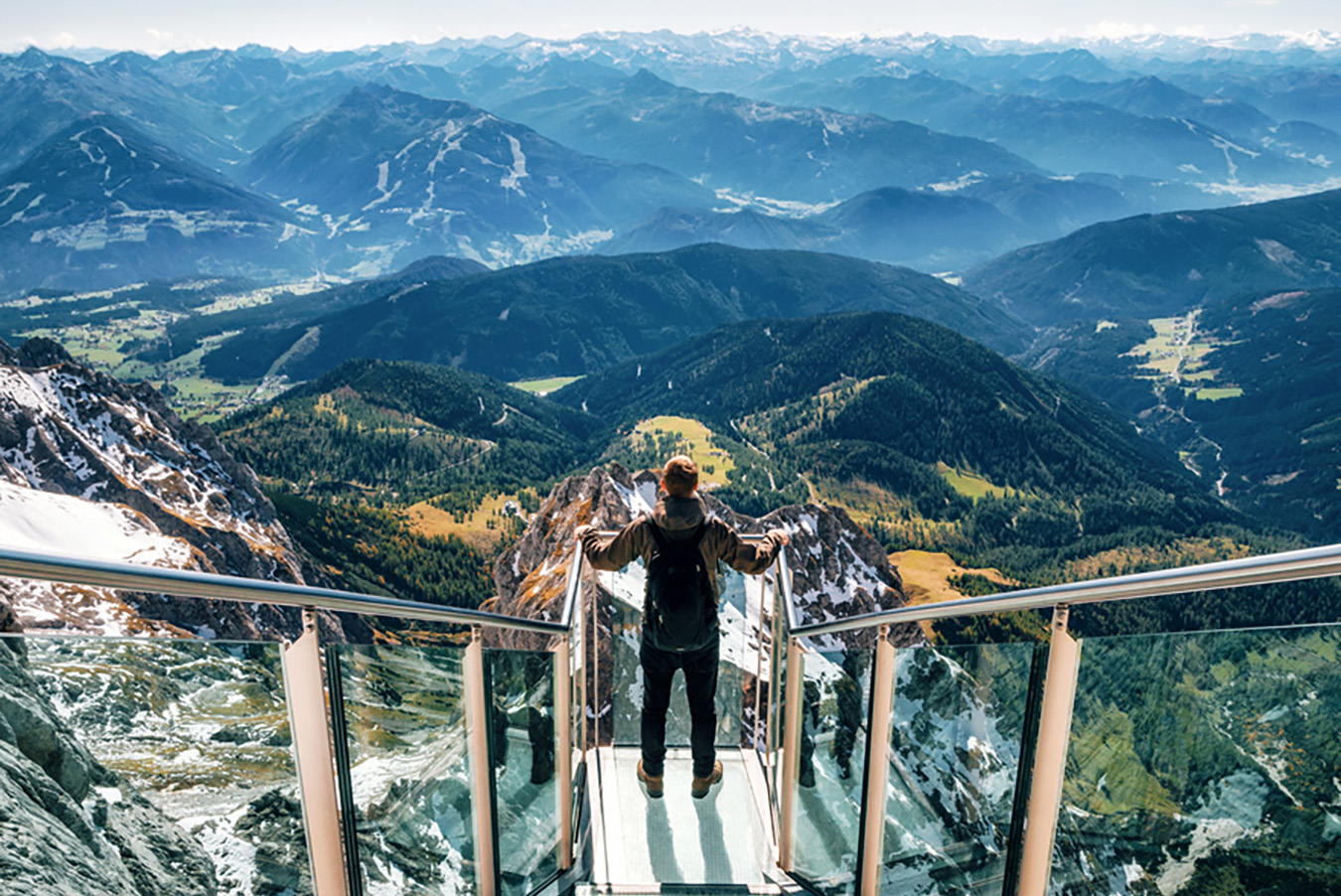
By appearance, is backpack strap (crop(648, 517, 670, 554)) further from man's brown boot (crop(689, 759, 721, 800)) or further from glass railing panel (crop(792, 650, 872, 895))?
man's brown boot (crop(689, 759, 721, 800))

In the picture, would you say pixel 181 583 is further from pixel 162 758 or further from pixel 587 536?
pixel 587 536

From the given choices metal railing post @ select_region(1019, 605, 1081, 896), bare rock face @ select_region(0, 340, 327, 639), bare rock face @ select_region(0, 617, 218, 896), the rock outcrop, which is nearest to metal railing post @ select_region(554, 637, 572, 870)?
metal railing post @ select_region(1019, 605, 1081, 896)

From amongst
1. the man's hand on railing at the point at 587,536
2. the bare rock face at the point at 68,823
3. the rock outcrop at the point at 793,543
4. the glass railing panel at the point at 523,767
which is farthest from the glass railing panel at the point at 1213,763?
the rock outcrop at the point at 793,543

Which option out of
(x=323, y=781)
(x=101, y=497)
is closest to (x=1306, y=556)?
(x=323, y=781)

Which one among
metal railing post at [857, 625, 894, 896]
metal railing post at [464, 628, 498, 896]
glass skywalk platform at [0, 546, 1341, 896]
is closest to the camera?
glass skywalk platform at [0, 546, 1341, 896]

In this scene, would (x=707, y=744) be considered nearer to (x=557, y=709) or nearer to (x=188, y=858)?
(x=557, y=709)

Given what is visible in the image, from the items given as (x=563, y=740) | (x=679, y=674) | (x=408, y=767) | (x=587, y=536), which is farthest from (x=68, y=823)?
(x=679, y=674)
